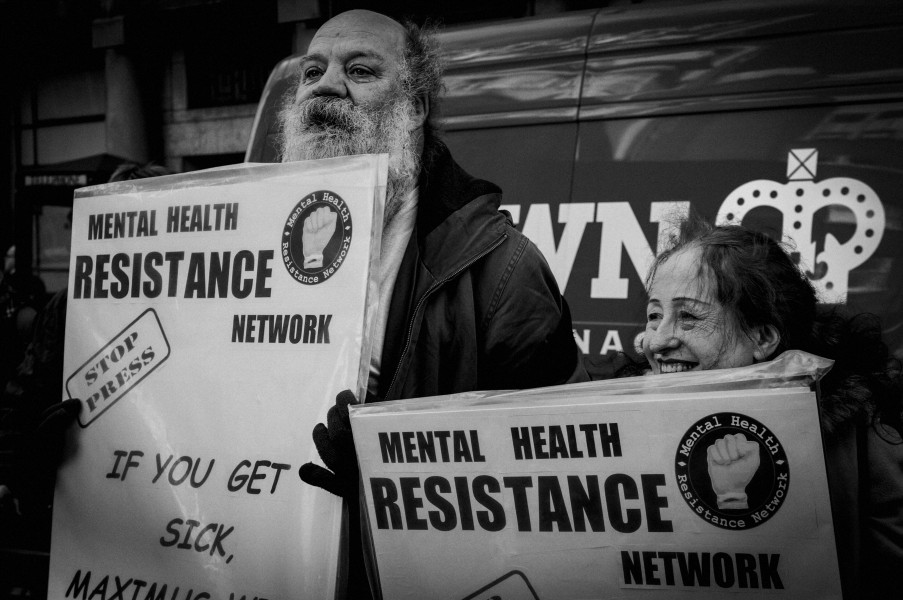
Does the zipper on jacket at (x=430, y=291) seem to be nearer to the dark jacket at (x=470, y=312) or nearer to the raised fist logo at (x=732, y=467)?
the dark jacket at (x=470, y=312)

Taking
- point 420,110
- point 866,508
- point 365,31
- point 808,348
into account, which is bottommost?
point 866,508

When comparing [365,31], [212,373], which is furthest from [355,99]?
[212,373]

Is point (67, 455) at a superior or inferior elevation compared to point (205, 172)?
inferior

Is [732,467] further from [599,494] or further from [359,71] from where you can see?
[359,71]

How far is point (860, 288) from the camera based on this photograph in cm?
264

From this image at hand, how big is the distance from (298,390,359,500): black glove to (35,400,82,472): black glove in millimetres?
621

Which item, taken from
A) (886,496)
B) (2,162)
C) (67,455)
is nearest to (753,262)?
(886,496)

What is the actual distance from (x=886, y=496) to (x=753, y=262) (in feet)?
1.57

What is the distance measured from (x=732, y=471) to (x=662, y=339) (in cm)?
41

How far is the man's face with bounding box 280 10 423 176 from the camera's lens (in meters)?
1.92

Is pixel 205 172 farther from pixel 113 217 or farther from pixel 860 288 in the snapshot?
pixel 860 288

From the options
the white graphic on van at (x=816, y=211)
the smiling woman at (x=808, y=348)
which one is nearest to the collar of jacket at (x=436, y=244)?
the smiling woman at (x=808, y=348)

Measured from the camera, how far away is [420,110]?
210 cm

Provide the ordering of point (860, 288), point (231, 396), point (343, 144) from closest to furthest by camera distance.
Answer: point (231, 396)
point (343, 144)
point (860, 288)
